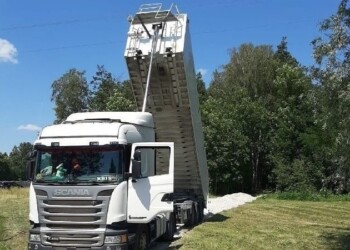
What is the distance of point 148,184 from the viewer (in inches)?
452

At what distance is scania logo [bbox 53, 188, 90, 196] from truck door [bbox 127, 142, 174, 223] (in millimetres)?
993

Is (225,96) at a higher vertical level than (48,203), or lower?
higher

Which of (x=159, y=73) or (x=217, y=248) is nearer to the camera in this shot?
(x=217, y=248)

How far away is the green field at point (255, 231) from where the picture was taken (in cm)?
1395

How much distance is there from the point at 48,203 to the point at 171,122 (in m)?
6.85

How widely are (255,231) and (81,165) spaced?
25.1 ft

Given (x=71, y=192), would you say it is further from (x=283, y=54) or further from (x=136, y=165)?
(x=283, y=54)

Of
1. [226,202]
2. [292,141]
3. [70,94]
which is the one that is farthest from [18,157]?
[226,202]

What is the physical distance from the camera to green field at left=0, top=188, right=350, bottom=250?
14.0m

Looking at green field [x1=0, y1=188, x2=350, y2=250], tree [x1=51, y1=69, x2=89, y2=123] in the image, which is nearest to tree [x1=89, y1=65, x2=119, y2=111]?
tree [x1=51, y1=69, x2=89, y2=123]

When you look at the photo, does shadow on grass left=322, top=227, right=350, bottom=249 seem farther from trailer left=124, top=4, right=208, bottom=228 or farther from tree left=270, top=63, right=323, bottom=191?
tree left=270, top=63, right=323, bottom=191

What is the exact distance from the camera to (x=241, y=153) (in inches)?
1838

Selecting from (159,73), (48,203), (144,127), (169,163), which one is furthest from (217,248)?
(159,73)

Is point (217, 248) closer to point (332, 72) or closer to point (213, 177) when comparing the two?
point (332, 72)
